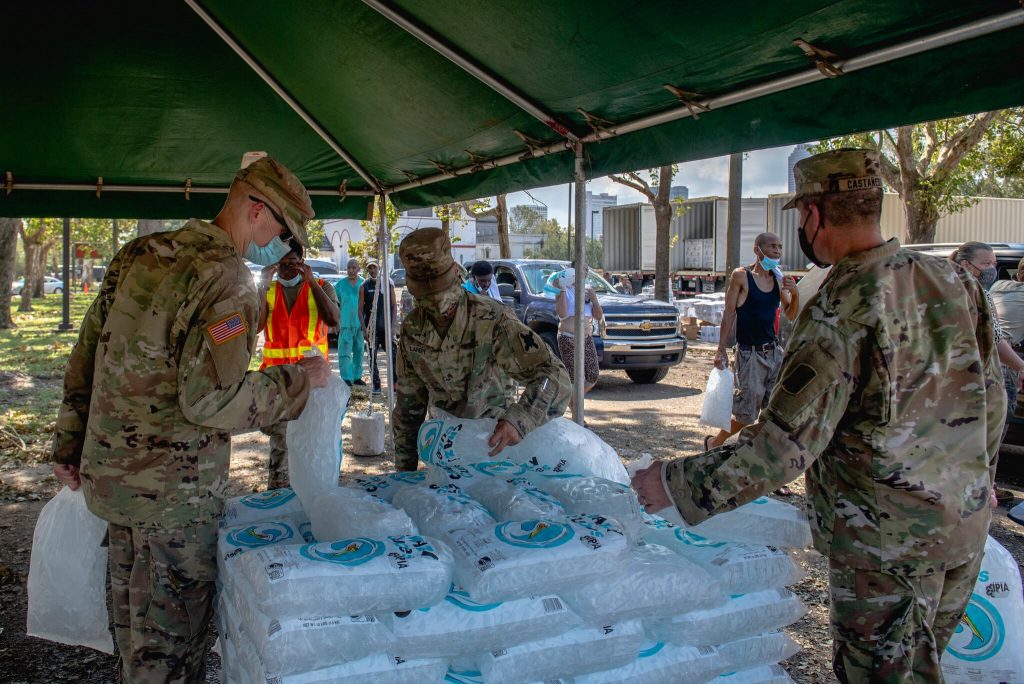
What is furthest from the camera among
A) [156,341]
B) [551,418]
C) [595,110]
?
[595,110]

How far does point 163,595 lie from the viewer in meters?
2.17

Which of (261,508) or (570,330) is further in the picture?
(570,330)

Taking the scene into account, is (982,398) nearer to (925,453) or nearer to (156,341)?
(925,453)

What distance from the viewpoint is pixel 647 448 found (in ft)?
24.6

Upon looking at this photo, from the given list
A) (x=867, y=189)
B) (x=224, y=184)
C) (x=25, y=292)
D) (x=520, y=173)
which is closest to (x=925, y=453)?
(x=867, y=189)

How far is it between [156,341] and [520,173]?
8.71 ft

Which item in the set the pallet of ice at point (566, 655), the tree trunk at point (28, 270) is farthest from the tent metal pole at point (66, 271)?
the pallet of ice at point (566, 655)

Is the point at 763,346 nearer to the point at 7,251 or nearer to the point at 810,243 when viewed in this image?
the point at 810,243

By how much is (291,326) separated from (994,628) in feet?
16.5

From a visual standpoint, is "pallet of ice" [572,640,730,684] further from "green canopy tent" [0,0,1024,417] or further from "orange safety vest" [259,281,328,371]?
"orange safety vest" [259,281,328,371]

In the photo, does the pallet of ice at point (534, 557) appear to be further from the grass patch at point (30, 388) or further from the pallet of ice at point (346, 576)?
the grass patch at point (30, 388)

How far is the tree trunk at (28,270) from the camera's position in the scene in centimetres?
2958

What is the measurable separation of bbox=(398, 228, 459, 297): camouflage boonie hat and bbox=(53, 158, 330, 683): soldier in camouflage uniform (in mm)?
819

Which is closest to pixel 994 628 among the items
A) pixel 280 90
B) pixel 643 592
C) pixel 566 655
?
pixel 643 592
